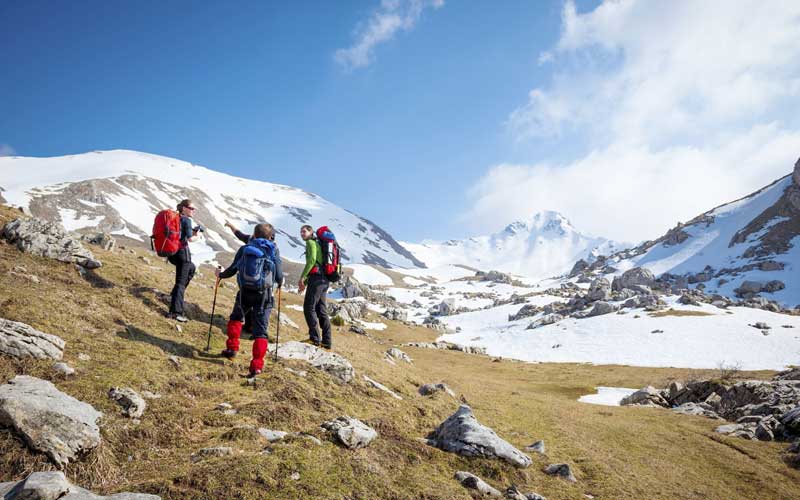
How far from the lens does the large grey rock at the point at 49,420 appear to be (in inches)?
199

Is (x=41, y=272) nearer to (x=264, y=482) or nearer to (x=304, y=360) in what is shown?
(x=304, y=360)

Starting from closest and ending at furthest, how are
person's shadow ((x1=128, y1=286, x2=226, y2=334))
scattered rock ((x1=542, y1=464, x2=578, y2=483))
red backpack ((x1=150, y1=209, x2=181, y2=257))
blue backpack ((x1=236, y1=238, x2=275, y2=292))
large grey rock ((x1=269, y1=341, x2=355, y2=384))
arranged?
scattered rock ((x1=542, y1=464, x2=578, y2=483)) → blue backpack ((x1=236, y1=238, x2=275, y2=292)) → large grey rock ((x1=269, y1=341, x2=355, y2=384)) → red backpack ((x1=150, y1=209, x2=181, y2=257)) → person's shadow ((x1=128, y1=286, x2=226, y2=334))

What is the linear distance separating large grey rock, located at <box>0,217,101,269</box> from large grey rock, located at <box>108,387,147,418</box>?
8.26 meters

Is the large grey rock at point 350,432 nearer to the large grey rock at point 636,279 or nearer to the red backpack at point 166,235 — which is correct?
A: the red backpack at point 166,235

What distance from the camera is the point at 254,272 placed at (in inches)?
404

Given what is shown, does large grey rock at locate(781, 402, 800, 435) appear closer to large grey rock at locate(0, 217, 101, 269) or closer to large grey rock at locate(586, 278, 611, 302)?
large grey rock at locate(0, 217, 101, 269)

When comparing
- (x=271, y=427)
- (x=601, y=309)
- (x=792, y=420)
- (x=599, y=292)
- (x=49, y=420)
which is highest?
(x=599, y=292)

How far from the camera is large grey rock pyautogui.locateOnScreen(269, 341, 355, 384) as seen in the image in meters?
11.6

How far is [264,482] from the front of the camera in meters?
5.46

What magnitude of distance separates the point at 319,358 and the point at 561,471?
7.38 meters

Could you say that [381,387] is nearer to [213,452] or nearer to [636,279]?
[213,452]

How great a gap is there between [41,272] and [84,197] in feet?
720

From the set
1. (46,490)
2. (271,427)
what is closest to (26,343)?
(46,490)

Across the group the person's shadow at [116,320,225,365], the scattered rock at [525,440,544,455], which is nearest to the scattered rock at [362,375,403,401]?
the scattered rock at [525,440,544,455]
